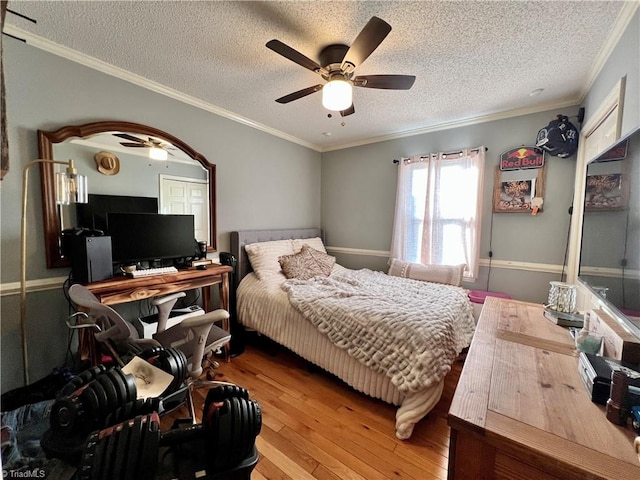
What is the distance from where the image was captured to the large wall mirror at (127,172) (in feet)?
5.90

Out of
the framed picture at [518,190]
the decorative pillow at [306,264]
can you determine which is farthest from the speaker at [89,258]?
the framed picture at [518,190]

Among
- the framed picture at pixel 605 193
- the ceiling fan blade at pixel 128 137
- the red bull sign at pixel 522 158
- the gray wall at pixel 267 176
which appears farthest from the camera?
the red bull sign at pixel 522 158

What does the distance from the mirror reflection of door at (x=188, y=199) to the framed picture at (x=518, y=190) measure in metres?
3.13

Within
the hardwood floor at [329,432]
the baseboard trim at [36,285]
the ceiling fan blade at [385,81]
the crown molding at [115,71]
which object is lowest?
the hardwood floor at [329,432]

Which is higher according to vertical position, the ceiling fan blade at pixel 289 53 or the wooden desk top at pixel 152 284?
the ceiling fan blade at pixel 289 53

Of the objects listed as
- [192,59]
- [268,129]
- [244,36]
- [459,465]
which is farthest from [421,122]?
[459,465]

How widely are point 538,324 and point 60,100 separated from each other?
3334 millimetres

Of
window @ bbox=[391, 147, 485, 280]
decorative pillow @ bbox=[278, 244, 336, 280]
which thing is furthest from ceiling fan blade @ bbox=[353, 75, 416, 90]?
decorative pillow @ bbox=[278, 244, 336, 280]

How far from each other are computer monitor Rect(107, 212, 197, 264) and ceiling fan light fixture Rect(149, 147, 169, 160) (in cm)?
54

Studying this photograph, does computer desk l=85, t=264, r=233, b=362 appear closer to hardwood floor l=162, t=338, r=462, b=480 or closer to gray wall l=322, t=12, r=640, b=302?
hardwood floor l=162, t=338, r=462, b=480

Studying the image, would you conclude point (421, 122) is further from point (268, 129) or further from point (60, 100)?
point (60, 100)

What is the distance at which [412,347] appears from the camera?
64.4 inches

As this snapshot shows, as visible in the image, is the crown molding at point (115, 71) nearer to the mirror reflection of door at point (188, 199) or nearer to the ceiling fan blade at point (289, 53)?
the mirror reflection of door at point (188, 199)

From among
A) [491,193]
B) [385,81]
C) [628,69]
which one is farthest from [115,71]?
[491,193]
